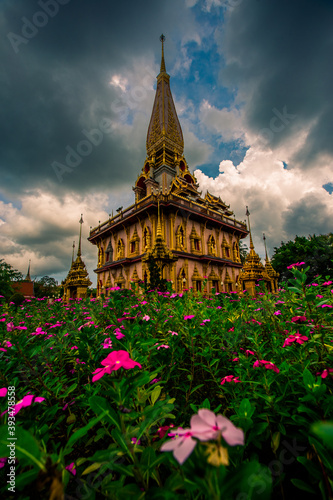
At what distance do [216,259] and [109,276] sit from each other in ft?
32.3

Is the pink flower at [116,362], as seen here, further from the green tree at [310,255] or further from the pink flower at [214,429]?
the green tree at [310,255]

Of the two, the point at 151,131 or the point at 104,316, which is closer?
the point at 104,316

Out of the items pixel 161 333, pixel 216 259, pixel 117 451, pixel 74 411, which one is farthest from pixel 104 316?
pixel 216 259

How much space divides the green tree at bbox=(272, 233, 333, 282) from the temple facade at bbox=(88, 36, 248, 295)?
6712mm

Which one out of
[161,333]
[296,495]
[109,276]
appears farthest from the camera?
[109,276]

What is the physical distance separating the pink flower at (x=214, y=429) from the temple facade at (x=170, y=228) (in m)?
13.0

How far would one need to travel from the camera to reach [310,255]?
23594 mm

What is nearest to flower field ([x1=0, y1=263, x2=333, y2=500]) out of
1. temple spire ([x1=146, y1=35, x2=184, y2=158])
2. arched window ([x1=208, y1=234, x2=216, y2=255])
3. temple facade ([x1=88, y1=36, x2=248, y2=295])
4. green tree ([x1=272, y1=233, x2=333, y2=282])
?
temple facade ([x1=88, y1=36, x2=248, y2=295])

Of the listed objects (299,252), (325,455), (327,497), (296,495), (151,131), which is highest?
(151,131)

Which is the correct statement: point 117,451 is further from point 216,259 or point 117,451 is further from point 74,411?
point 216,259

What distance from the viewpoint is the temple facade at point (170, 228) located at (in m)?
16.2

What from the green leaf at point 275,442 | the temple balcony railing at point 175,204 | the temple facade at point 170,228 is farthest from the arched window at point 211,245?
the green leaf at point 275,442

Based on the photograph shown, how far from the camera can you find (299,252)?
24.8 m

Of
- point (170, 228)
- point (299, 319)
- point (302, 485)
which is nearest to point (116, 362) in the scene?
point (302, 485)
